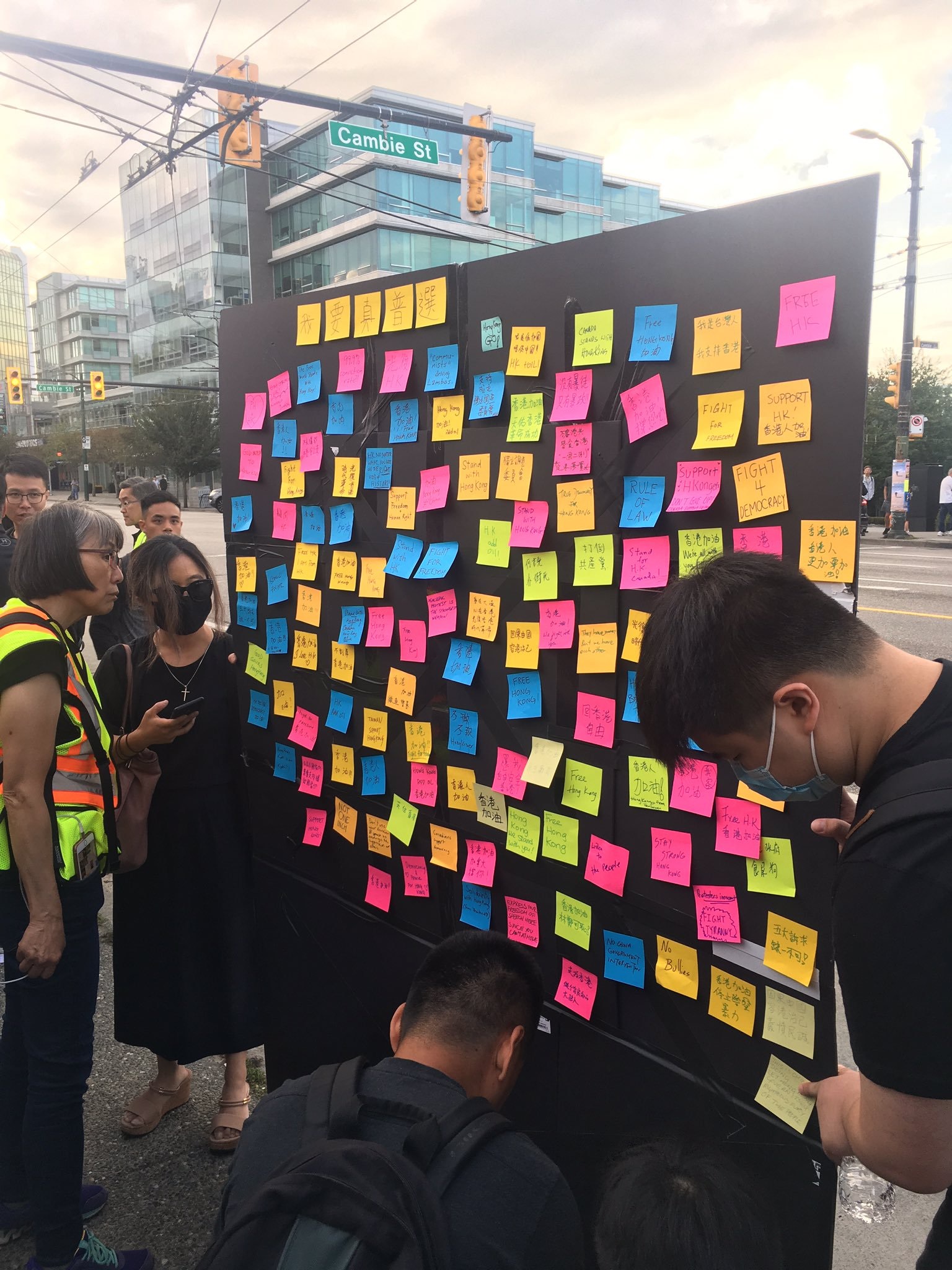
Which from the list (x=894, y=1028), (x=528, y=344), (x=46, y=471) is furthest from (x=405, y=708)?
(x=46, y=471)

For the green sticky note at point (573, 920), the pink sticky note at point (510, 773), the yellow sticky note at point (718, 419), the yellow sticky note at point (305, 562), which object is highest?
the yellow sticky note at point (718, 419)

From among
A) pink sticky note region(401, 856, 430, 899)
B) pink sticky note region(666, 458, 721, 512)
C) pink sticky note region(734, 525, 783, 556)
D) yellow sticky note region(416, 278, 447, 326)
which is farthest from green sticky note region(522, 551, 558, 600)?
pink sticky note region(401, 856, 430, 899)

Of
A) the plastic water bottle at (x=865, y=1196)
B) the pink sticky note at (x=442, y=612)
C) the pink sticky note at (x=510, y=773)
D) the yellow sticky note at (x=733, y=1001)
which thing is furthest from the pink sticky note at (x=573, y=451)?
the plastic water bottle at (x=865, y=1196)

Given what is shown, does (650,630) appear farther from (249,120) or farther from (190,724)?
(249,120)

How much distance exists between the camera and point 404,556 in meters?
2.41

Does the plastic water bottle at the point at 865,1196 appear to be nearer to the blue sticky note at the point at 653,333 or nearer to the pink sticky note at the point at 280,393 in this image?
the blue sticky note at the point at 653,333

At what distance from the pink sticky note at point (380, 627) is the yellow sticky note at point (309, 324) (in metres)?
0.84

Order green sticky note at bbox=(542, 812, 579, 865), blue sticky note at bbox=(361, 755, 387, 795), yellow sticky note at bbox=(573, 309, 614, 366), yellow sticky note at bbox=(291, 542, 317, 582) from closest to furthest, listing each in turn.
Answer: yellow sticky note at bbox=(573, 309, 614, 366) → green sticky note at bbox=(542, 812, 579, 865) → blue sticky note at bbox=(361, 755, 387, 795) → yellow sticky note at bbox=(291, 542, 317, 582)

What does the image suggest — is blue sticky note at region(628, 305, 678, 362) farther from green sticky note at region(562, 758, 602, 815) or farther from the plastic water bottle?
the plastic water bottle

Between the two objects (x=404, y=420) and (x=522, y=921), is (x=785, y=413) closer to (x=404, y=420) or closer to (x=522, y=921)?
(x=404, y=420)

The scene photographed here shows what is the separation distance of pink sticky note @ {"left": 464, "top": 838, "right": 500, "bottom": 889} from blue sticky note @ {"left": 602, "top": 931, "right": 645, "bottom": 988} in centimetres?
32

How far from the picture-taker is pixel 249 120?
529 inches

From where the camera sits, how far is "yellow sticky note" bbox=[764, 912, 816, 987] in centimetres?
171

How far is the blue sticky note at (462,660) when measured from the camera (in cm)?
227
